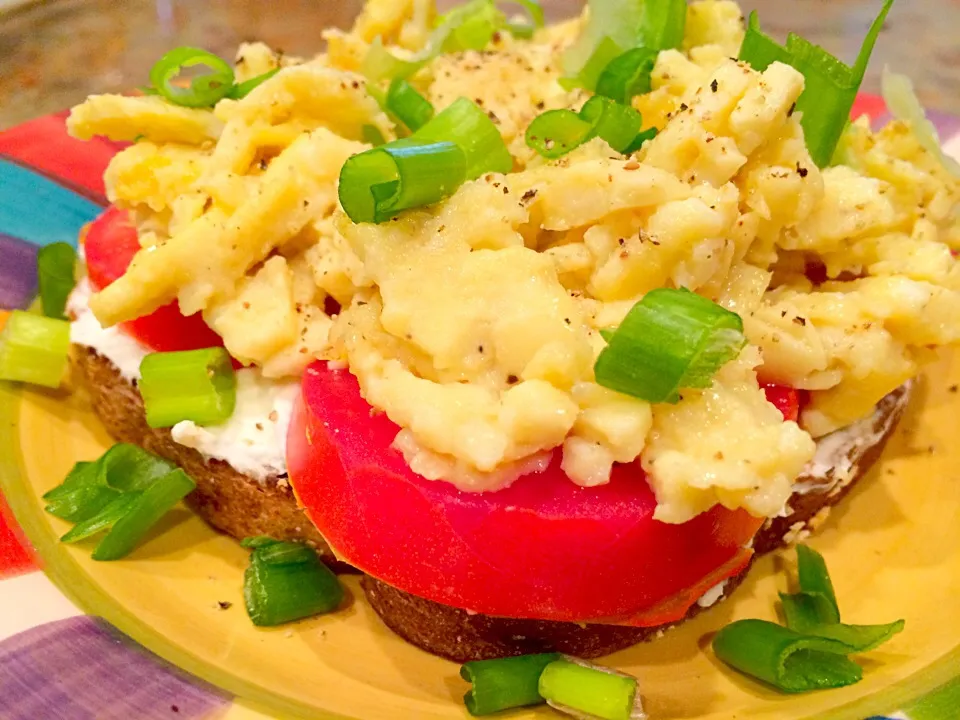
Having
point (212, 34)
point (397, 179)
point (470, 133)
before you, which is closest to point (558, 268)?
point (397, 179)

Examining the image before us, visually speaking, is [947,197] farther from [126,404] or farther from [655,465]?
[126,404]

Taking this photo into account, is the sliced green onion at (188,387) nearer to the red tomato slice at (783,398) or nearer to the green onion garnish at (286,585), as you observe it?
the green onion garnish at (286,585)

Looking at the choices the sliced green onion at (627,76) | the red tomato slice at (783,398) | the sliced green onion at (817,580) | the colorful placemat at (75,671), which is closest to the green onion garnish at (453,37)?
the sliced green onion at (627,76)

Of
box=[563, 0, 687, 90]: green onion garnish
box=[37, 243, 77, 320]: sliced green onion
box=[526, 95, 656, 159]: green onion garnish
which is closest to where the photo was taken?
box=[526, 95, 656, 159]: green onion garnish

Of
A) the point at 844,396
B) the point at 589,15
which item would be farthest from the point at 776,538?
the point at 589,15

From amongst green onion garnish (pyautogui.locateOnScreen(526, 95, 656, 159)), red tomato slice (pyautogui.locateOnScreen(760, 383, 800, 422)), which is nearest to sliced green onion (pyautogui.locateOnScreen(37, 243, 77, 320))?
green onion garnish (pyautogui.locateOnScreen(526, 95, 656, 159))

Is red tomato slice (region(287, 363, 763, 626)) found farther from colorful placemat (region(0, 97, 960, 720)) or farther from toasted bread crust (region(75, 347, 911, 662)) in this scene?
colorful placemat (region(0, 97, 960, 720))

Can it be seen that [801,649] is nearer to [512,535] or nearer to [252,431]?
[512,535]
